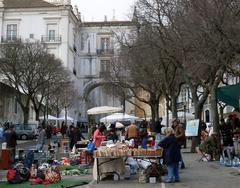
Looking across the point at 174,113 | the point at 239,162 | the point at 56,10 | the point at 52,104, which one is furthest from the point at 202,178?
the point at 56,10

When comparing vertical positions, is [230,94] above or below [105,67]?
below

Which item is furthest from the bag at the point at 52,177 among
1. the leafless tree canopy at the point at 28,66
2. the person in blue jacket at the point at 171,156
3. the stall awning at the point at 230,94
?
the leafless tree canopy at the point at 28,66

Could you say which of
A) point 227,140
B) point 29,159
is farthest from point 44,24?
point 29,159

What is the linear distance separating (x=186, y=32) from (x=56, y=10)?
205 feet

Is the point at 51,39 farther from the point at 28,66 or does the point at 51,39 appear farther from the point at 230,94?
the point at 230,94

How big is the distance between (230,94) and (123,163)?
11.3 metres

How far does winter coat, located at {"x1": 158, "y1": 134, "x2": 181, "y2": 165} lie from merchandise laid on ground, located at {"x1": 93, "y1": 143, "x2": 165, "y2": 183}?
1.47ft

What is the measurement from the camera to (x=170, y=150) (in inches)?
572

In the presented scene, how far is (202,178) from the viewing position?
15.5 meters

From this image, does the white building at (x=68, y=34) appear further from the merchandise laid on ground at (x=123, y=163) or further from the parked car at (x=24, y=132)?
the merchandise laid on ground at (x=123, y=163)

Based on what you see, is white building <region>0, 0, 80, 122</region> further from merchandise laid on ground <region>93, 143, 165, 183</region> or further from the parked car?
merchandise laid on ground <region>93, 143, 165, 183</region>

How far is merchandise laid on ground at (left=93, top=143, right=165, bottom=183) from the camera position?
14.9 meters

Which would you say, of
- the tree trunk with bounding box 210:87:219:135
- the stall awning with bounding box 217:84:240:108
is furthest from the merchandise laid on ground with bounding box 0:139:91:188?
the stall awning with bounding box 217:84:240:108

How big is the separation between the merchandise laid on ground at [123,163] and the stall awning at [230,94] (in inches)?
387
